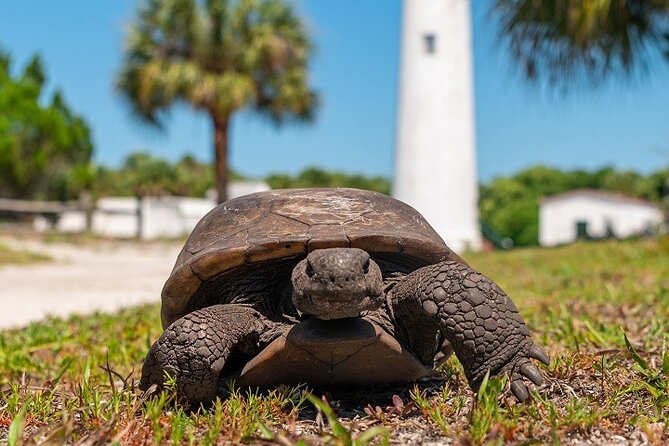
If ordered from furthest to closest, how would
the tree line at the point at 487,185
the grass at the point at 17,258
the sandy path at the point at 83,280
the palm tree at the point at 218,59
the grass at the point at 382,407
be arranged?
the tree line at the point at 487,185
the palm tree at the point at 218,59
the grass at the point at 17,258
the sandy path at the point at 83,280
the grass at the point at 382,407

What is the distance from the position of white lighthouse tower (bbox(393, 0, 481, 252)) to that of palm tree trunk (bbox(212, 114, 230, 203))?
4760mm

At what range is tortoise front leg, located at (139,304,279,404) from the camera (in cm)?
212

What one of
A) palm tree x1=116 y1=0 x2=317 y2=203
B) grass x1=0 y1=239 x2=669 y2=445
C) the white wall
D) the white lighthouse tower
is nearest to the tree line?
the white wall

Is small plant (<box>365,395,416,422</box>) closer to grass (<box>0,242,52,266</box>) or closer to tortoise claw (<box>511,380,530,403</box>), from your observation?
tortoise claw (<box>511,380,530,403</box>)

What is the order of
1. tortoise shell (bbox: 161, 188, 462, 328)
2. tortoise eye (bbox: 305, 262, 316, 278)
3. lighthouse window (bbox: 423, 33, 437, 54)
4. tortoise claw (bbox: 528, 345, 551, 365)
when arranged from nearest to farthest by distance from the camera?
tortoise eye (bbox: 305, 262, 316, 278), tortoise claw (bbox: 528, 345, 551, 365), tortoise shell (bbox: 161, 188, 462, 328), lighthouse window (bbox: 423, 33, 437, 54)

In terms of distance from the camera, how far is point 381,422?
2.05 m

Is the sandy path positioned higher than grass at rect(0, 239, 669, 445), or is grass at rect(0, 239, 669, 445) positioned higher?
grass at rect(0, 239, 669, 445)

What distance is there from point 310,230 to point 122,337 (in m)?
2.04

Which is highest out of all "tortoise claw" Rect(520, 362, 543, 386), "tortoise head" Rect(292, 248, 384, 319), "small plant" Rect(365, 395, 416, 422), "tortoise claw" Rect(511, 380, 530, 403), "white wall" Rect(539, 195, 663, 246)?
"tortoise head" Rect(292, 248, 384, 319)

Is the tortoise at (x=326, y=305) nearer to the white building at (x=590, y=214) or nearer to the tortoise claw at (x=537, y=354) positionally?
the tortoise claw at (x=537, y=354)

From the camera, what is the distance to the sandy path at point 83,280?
6.25 m

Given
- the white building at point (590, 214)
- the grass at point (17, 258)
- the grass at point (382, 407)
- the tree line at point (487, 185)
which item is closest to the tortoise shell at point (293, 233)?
the grass at point (382, 407)

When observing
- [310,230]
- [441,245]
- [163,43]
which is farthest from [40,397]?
[163,43]

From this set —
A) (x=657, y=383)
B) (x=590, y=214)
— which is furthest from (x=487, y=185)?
(x=657, y=383)
